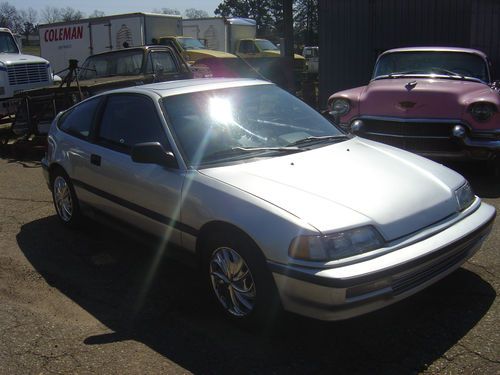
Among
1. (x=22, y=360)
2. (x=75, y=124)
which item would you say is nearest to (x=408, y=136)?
(x=75, y=124)

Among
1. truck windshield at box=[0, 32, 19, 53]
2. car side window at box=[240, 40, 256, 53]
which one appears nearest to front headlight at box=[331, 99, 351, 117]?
truck windshield at box=[0, 32, 19, 53]

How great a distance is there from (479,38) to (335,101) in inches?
313

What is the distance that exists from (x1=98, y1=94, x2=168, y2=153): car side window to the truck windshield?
9.91m

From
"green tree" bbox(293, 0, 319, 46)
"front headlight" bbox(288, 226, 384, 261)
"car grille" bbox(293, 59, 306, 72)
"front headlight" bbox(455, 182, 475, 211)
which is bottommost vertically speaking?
"front headlight" bbox(288, 226, 384, 261)

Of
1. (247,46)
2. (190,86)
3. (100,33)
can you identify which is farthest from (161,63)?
(247,46)

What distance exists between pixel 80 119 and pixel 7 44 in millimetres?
9616

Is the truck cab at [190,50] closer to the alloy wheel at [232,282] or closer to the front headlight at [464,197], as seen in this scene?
the front headlight at [464,197]

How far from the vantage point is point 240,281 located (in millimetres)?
3303

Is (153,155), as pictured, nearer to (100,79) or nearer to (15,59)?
(100,79)

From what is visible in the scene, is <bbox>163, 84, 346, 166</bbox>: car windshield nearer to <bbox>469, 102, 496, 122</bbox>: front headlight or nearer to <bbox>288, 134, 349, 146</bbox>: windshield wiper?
<bbox>288, 134, 349, 146</bbox>: windshield wiper

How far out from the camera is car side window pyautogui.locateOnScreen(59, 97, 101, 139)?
16.4 ft

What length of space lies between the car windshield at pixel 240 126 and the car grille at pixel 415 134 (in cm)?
246

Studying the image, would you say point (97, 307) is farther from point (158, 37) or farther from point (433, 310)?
point (158, 37)

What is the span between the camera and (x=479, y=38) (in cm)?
1341
